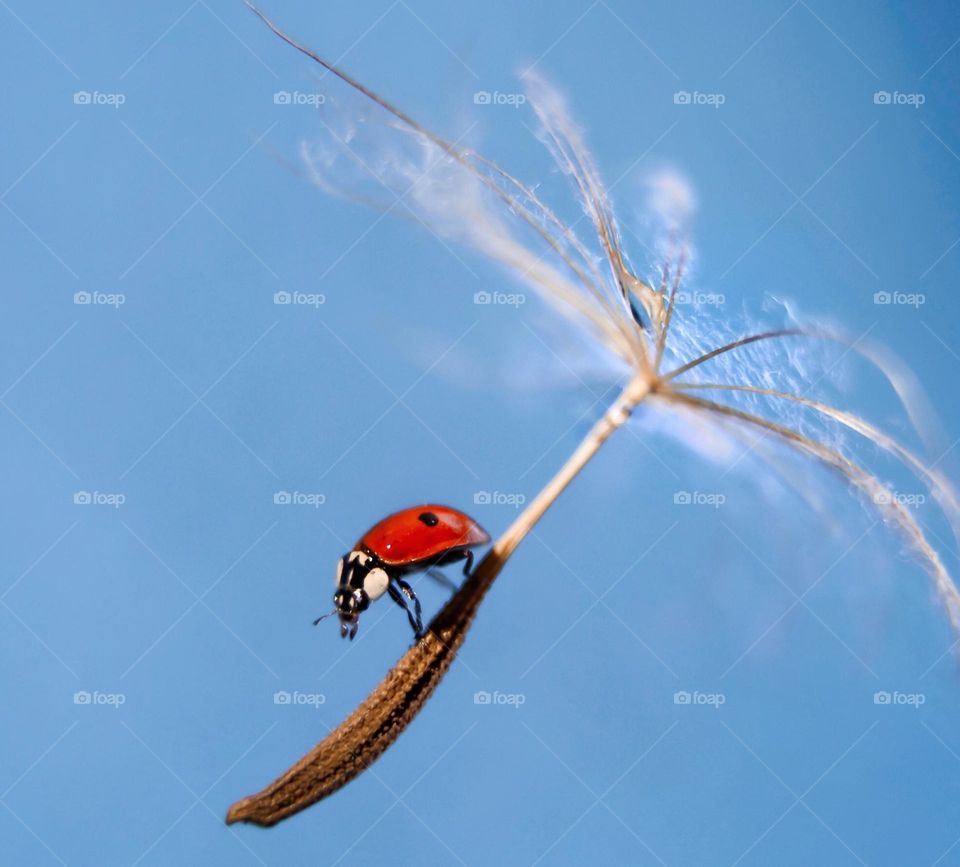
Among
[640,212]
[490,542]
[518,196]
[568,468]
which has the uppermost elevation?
[640,212]

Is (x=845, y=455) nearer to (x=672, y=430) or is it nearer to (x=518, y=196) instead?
(x=672, y=430)

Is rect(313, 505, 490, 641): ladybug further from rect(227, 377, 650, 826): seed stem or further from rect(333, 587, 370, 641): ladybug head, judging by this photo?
rect(227, 377, 650, 826): seed stem

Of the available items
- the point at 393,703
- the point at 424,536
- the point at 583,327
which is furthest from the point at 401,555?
the point at 583,327

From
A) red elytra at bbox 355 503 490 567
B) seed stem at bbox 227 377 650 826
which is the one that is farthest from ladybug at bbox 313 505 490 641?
seed stem at bbox 227 377 650 826

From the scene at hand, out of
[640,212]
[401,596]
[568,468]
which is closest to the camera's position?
[568,468]

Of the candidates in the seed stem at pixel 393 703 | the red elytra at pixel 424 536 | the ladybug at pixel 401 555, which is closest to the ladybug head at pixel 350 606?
the ladybug at pixel 401 555

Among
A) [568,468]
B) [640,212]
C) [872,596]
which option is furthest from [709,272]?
[872,596]

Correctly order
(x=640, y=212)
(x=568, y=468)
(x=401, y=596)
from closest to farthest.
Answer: (x=568, y=468) < (x=401, y=596) < (x=640, y=212)
